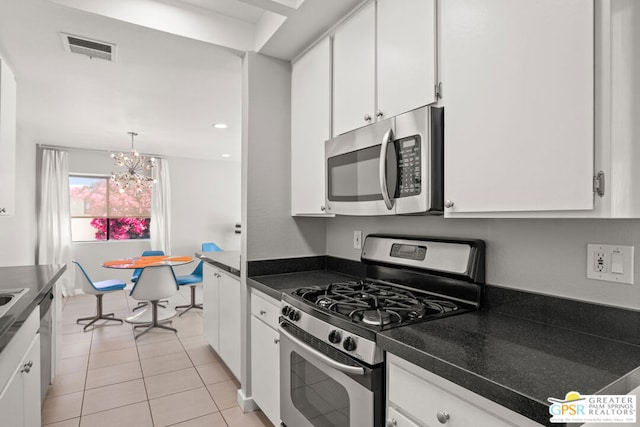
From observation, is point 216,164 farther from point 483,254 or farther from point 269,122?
point 483,254

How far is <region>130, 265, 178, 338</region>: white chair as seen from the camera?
147 inches

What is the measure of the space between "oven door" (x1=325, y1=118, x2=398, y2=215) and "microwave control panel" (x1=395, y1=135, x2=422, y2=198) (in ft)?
0.10

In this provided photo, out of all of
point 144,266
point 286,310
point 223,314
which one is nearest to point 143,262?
point 144,266

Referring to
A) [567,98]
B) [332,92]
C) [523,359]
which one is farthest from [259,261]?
[567,98]

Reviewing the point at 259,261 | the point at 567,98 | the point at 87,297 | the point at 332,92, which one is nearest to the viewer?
the point at 567,98

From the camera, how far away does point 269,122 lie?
237 cm

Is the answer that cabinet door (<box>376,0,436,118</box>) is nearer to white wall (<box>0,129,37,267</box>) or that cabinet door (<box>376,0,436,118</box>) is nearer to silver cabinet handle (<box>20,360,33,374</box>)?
silver cabinet handle (<box>20,360,33,374</box>)

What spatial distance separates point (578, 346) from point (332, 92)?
1611 mm

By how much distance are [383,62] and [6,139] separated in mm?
2444

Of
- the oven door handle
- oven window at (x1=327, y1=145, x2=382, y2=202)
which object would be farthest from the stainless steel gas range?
oven window at (x1=327, y1=145, x2=382, y2=202)

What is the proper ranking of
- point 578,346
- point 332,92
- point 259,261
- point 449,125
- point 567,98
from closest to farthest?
point 567,98 → point 578,346 → point 449,125 → point 332,92 → point 259,261

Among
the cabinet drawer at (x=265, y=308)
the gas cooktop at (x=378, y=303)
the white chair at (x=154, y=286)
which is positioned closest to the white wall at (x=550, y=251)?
the gas cooktop at (x=378, y=303)

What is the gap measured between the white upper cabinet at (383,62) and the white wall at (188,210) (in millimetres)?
5439

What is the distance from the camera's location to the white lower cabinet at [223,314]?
2506 millimetres
